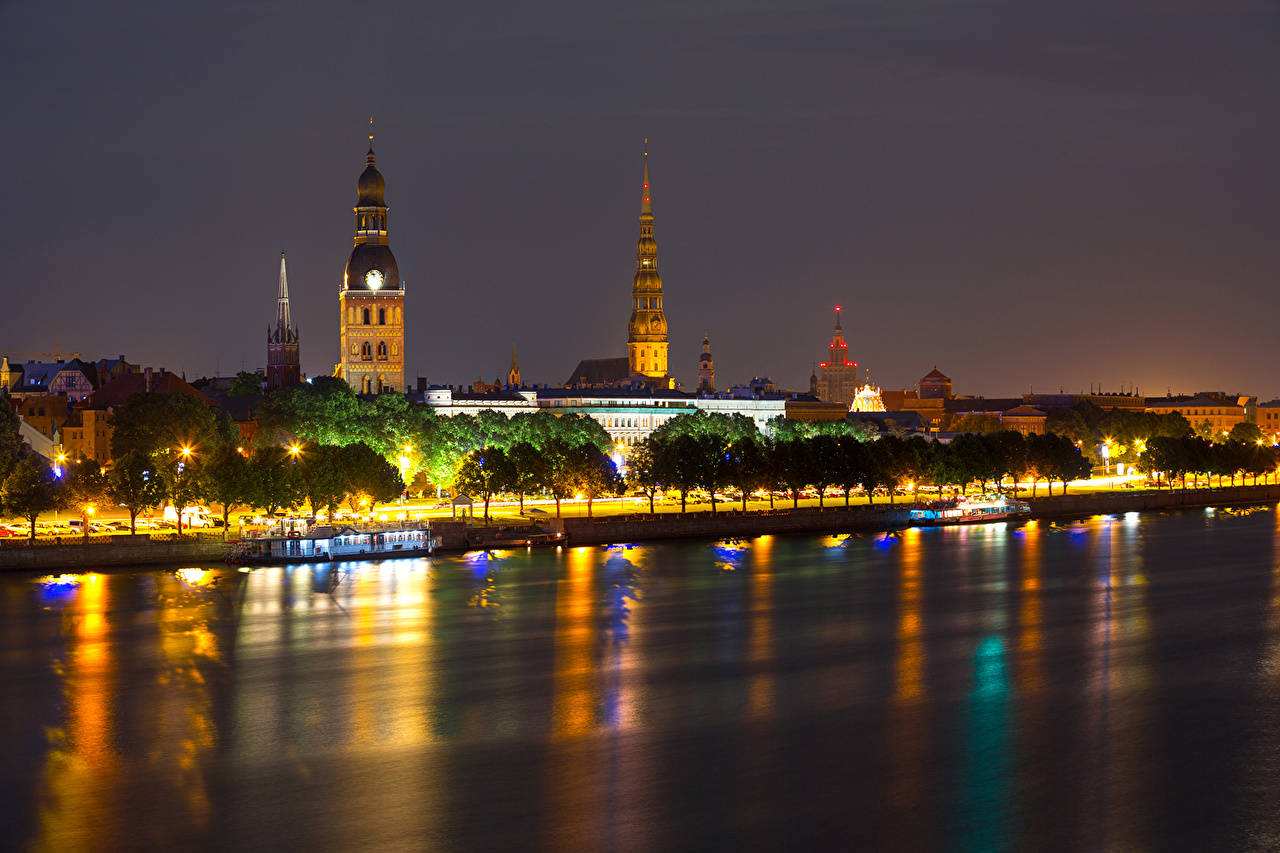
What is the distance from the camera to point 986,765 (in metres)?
33.5

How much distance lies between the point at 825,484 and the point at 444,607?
40.1m

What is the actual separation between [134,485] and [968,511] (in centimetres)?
4417

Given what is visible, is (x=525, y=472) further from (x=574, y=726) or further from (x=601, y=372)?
(x=601, y=372)

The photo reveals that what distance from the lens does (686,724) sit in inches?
1439

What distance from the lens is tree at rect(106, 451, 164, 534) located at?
65938 millimetres

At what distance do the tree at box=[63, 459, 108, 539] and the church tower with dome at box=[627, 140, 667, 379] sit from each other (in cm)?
11138

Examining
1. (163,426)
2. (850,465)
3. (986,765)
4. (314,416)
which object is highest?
(314,416)

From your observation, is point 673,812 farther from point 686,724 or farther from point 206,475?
point 206,475

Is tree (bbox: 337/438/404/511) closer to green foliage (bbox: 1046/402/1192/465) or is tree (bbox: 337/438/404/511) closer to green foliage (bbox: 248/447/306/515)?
green foliage (bbox: 248/447/306/515)

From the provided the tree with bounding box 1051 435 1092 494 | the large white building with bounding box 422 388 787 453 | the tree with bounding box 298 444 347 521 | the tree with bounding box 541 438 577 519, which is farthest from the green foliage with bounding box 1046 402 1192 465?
the tree with bounding box 298 444 347 521

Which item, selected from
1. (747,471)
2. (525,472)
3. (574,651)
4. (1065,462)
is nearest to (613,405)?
(1065,462)

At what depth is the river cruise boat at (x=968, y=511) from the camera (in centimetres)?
8769

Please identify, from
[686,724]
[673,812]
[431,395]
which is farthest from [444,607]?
[431,395]

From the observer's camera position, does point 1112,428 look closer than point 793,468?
No
